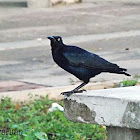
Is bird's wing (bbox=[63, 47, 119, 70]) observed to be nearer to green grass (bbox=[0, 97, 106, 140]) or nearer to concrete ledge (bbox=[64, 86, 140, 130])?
concrete ledge (bbox=[64, 86, 140, 130])

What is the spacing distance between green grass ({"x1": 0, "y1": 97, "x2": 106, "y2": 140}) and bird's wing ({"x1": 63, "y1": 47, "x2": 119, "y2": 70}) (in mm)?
914

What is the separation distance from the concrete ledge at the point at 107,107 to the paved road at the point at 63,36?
3744mm

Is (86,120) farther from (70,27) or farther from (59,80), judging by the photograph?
(70,27)

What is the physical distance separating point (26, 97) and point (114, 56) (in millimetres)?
3198

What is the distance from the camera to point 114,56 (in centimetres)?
1037

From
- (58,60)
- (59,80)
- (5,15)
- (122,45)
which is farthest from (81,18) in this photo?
(58,60)

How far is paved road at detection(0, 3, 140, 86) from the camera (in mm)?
9266

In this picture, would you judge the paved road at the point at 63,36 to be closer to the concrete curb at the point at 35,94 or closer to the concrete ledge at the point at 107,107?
the concrete curb at the point at 35,94

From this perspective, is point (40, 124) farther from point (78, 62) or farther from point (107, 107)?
point (107, 107)

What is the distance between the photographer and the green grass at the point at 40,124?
5781 mm

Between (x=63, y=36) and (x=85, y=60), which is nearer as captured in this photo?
(x=85, y=60)

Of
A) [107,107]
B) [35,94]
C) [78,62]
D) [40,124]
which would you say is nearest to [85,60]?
[78,62]

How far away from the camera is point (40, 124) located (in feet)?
20.3

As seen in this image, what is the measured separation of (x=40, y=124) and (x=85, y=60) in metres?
1.54
